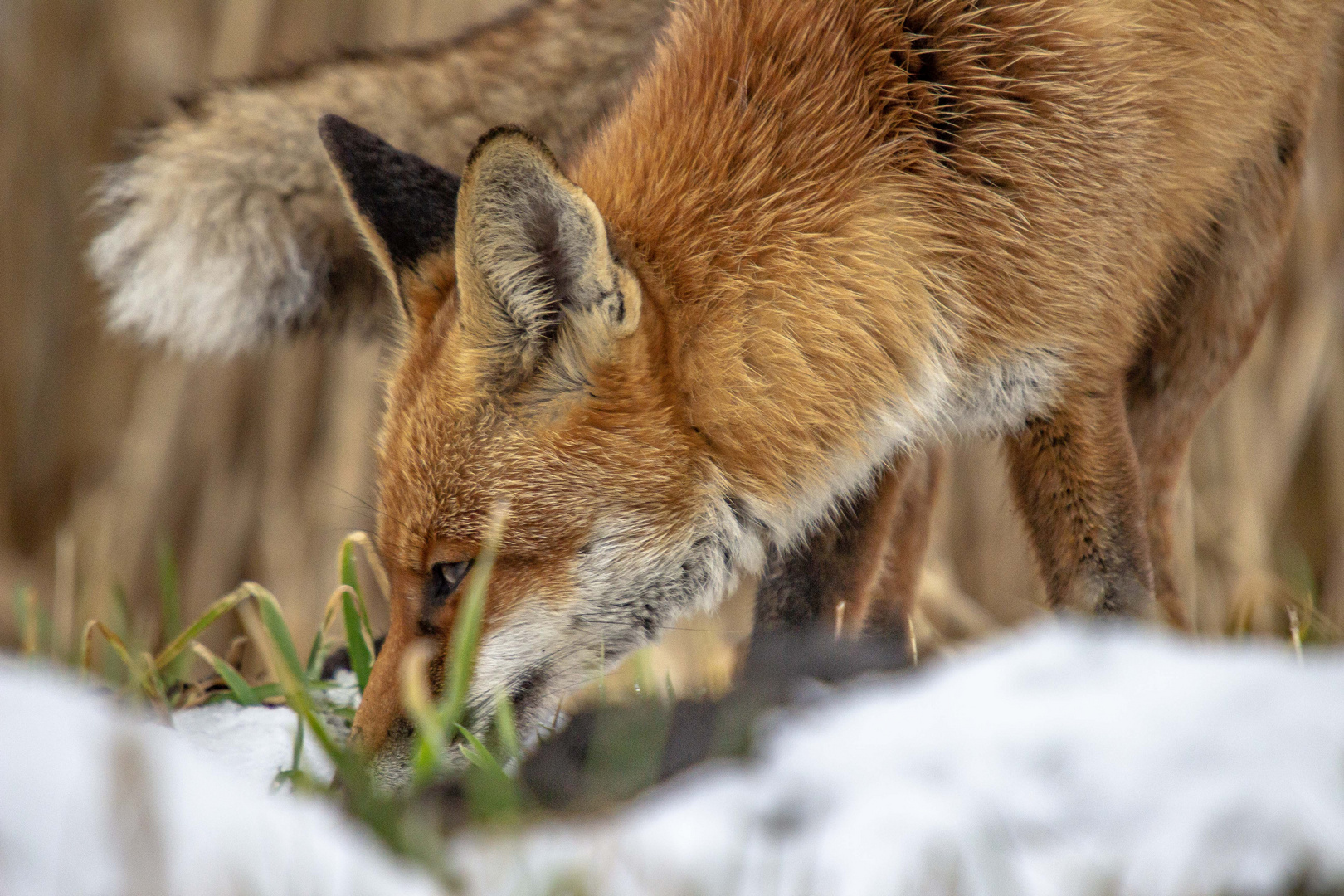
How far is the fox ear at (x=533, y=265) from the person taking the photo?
1903mm

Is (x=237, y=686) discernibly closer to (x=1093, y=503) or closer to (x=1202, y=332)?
(x=1093, y=503)

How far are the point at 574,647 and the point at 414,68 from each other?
1.72 meters

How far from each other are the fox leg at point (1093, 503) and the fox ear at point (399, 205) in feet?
4.23

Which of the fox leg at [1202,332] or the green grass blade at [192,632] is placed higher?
the fox leg at [1202,332]

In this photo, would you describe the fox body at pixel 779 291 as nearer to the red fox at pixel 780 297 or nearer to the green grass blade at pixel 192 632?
the red fox at pixel 780 297

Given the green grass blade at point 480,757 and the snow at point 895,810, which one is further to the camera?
the green grass blade at point 480,757

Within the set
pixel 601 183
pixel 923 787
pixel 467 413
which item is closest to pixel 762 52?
pixel 601 183

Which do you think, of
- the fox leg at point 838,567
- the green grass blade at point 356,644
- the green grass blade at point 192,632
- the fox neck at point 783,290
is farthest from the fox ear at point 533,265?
the fox leg at point 838,567

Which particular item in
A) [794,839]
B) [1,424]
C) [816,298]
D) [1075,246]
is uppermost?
[1075,246]

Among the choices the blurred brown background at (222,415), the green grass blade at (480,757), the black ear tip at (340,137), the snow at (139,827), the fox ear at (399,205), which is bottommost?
the blurred brown background at (222,415)

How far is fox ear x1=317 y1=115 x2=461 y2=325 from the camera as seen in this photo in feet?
7.57

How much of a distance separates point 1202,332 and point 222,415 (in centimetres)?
376

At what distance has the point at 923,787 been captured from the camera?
107 cm

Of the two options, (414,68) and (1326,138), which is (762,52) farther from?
(1326,138)
